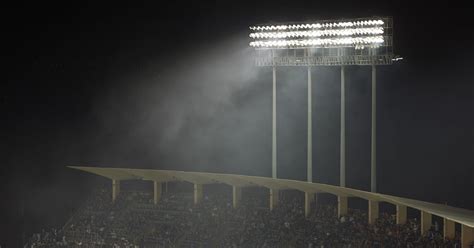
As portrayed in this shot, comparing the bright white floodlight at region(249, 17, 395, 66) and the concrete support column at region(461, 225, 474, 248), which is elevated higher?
the bright white floodlight at region(249, 17, 395, 66)

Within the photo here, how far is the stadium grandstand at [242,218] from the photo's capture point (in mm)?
16500

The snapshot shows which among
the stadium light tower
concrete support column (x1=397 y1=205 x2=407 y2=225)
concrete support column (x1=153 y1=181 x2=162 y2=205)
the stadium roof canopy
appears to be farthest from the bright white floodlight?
concrete support column (x1=153 y1=181 x2=162 y2=205)

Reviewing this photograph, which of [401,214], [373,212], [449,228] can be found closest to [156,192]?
[373,212]

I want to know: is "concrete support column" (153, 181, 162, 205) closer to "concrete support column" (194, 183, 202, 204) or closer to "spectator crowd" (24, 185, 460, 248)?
"spectator crowd" (24, 185, 460, 248)

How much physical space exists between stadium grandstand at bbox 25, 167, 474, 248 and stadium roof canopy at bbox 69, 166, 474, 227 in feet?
0.09

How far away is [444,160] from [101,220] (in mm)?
9493

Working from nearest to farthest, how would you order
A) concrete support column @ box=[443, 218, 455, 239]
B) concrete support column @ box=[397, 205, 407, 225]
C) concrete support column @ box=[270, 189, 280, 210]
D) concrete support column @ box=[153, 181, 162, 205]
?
concrete support column @ box=[443, 218, 455, 239] → concrete support column @ box=[397, 205, 407, 225] → concrete support column @ box=[270, 189, 280, 210] → concrete support column @ box=[153, 181, 162, 205]

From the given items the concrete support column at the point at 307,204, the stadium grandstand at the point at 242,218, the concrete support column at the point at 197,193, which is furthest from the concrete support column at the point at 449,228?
the concrete support column at the point at 197,193

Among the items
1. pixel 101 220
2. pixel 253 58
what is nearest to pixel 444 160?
pixel 253 58

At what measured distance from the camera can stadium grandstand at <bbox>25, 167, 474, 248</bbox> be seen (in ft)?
54.1

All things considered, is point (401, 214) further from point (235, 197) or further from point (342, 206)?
point (235, 197)

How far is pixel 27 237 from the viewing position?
21281 mm

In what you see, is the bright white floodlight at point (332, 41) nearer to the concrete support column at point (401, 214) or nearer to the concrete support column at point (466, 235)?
the concrete support column at point (401, 214)

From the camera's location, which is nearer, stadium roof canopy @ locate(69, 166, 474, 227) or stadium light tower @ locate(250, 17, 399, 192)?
stadium roof canopy @ locate(69, 166, 474, 227)
